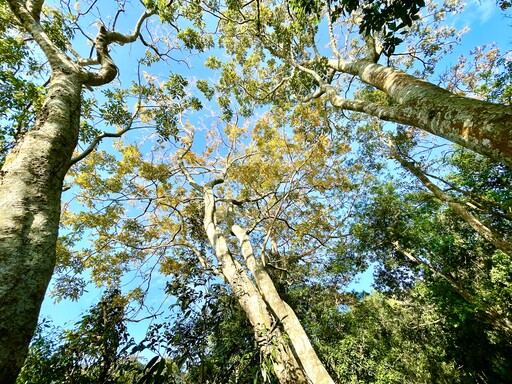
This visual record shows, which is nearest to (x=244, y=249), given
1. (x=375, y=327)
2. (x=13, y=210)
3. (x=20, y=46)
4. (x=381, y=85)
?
(x=381, y=85)

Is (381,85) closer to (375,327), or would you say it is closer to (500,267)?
(500,267)

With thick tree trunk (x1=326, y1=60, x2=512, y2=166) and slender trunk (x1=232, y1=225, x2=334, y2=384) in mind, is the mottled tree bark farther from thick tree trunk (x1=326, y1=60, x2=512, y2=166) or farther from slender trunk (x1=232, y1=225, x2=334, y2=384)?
thick tree trunk (x1=326, y1=60, x2=512, y2=166)

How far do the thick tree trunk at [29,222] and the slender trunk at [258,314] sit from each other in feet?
5.77

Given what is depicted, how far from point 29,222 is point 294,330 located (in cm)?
446

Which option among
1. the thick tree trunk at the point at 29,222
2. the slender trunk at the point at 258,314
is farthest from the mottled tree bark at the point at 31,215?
the slender trunk at the point at 258,314

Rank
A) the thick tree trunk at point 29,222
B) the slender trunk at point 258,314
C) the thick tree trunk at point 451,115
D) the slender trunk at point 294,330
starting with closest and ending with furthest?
the thick tree trunk at point 29,222
the thick tree trunk at point 451,115
the slender trunk at point 258,314
the slender trunk at point 294,330

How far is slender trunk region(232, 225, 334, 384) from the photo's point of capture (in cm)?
396

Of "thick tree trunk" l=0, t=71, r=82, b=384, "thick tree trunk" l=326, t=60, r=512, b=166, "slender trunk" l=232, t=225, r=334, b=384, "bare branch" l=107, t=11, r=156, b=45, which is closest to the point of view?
"thick tree trunk" l=0, t=71, r=82, b=384

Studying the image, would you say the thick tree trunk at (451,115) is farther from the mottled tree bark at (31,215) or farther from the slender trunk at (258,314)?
the mottled tree bark at (31,215)

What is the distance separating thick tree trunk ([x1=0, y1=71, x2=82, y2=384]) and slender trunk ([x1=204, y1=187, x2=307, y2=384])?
1758 mm

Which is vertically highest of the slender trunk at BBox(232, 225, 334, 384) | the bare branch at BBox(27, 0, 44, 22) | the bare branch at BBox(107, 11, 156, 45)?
the bare branch at BBox(107, 11, 156, 45)

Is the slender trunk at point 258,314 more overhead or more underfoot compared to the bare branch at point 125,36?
more underfoot

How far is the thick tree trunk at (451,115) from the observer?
1569mm

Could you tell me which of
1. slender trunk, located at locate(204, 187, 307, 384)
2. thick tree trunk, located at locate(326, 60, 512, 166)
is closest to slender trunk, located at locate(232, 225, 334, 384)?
slender trunk, located at locate(204, 187, 307, 384)
